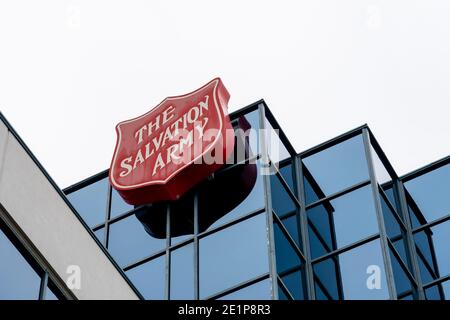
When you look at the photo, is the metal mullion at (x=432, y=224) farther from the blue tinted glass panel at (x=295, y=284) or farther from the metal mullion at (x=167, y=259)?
the metal mullion at (x=167, y=259)

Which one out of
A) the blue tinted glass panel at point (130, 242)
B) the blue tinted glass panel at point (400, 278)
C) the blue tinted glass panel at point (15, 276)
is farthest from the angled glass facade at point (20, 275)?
the blue tinted glass panel at point (400, 278)

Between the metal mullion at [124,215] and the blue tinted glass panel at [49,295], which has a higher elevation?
the metal mullion at [124,215]

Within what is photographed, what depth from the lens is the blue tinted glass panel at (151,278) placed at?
22469 mm

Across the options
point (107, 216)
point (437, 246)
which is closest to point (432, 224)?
point (437, 246)

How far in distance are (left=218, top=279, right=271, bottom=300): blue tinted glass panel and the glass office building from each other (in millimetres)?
23

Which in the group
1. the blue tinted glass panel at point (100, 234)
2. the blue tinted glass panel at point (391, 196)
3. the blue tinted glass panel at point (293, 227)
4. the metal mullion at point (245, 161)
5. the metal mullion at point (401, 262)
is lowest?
the metal mullion at point (401, 262)

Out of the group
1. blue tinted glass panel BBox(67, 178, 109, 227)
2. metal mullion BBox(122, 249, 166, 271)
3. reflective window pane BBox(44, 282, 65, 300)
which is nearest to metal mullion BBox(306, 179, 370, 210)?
metal mullion BBox(122, 249, 166, 271)

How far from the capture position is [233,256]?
847 inches

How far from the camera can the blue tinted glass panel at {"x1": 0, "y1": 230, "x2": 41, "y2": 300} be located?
48.9 feet

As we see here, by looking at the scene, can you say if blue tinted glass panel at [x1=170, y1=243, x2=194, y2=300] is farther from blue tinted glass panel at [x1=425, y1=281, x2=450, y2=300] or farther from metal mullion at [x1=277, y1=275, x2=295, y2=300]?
blue tinted glass panel at [x1=425, y1=281, x2=450, y2=300]

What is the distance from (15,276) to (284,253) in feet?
26.1

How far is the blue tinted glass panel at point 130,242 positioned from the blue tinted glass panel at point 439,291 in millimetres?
6102
